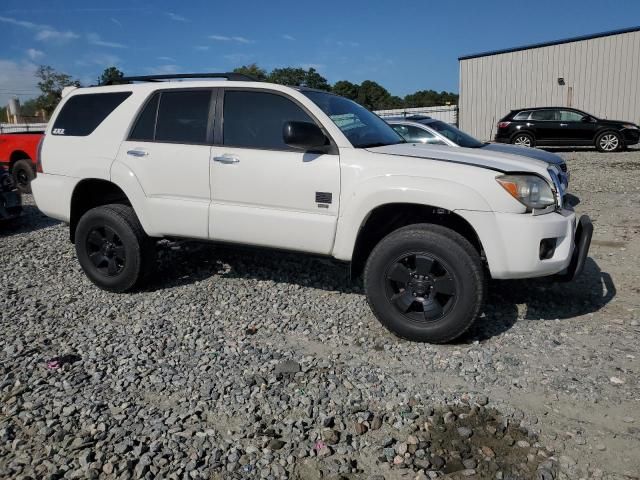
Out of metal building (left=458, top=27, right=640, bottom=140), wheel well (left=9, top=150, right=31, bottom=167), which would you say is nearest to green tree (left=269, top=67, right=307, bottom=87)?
metal building (left=458, top=27, right=640, bottom=140)

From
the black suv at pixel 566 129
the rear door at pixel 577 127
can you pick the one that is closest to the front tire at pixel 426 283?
the black suv at pixel 566 129

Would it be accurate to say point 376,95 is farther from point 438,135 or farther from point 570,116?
point 438,135

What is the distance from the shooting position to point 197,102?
439 centimetres

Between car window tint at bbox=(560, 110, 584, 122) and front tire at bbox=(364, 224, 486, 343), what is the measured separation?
53.6 ft

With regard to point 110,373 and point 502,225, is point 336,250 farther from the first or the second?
point 110,373

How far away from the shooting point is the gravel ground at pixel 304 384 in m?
2.47

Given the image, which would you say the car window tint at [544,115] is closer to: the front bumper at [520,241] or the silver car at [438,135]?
the silver car at [438,135]

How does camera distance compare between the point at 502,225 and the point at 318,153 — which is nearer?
the point at 502,225

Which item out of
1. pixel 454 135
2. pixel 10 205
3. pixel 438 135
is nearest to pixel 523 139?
pixel 454 135

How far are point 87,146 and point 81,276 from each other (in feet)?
4.97

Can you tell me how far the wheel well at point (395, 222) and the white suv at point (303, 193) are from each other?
0.6 inches

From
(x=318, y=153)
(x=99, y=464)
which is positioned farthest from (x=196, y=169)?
(x=99, y=464)

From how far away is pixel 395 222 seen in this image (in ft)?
13.1

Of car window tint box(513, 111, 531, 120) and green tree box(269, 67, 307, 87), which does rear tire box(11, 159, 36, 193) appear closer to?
car window tint box(513, 111, 531, 120)
